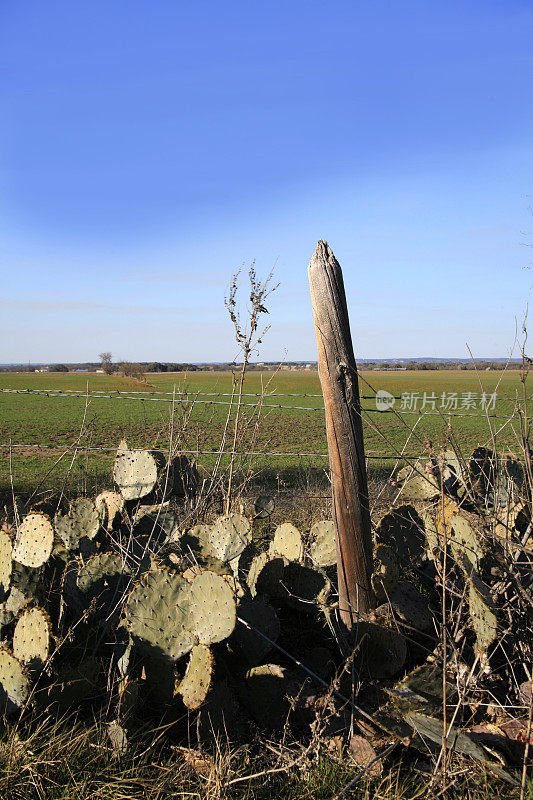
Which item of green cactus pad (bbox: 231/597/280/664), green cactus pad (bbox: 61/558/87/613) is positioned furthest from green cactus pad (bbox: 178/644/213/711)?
green cactus pad (bbox: 61/558/87/613)

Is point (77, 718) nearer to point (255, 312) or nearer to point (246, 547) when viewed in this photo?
point (246, 547)

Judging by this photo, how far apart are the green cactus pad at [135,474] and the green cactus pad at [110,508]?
0.09 metres

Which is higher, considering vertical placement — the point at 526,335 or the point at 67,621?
the point at 526,335

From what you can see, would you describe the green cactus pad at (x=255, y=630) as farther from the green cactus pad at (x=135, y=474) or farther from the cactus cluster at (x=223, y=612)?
the green cactus pad at (x=135, y=474)

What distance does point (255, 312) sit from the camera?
13.1 ft

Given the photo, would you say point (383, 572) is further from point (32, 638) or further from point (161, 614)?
point (32, 638)

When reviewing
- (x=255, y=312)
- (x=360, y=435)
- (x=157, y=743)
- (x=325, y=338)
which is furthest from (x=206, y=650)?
(x=255, y=312)

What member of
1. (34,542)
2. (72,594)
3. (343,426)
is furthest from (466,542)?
(34,542)

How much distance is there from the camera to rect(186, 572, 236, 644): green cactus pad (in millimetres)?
2312

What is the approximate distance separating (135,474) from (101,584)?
895mm

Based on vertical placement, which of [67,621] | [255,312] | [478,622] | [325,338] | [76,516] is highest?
[255,312]

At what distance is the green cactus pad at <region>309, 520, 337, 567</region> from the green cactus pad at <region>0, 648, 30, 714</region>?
1.61 meters

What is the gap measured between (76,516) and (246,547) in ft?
3.35
